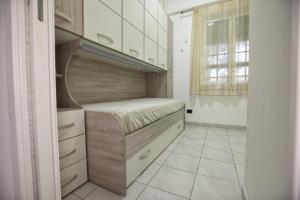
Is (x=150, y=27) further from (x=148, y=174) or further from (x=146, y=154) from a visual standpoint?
(x=148, y=174)

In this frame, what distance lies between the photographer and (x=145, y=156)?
1.25 metres

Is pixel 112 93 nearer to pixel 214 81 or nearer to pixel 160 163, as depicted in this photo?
pixel 160 163

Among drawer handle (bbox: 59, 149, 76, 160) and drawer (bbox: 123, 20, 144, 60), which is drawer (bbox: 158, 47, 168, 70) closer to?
drawer (bbox: 123, 20, 144, 60)

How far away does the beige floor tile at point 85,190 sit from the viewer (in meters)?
0.99

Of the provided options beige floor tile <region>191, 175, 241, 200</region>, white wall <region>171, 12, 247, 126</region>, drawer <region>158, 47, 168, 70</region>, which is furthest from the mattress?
white wall <region>171, 12, 247, 126</region>

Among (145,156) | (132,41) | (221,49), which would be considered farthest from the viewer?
(221,49)

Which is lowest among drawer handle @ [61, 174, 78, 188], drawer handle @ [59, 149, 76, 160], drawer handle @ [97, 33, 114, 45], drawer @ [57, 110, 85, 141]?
drawer handle @ [61, 174, 78, 188]

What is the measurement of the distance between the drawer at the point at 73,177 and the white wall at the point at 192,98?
2.38m

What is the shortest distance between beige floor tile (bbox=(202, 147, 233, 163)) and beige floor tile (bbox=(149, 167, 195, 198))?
471 millimetres

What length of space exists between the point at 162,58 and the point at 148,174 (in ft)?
6.37

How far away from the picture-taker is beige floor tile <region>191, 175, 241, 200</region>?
37.5 inches

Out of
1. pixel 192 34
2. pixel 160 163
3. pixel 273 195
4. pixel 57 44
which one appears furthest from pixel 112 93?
pixel 192 34

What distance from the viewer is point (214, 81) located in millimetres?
2643

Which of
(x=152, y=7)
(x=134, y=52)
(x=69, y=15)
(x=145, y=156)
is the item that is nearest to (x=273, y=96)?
(x=145, y=156)
